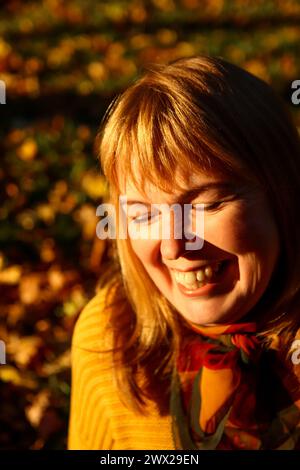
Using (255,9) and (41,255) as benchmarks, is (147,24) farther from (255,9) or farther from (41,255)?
(41,255)

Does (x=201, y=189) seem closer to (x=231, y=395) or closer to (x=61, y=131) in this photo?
(x=231, y=395)

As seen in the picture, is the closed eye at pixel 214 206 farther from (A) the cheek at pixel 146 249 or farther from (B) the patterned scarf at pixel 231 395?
(B) the patterned scarf at pixel 231 395

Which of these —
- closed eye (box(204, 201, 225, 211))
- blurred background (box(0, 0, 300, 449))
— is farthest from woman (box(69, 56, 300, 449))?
blurred background (box(0, 0, 300, 449))

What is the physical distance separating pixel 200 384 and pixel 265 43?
174 inches

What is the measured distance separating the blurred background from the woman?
71 cm

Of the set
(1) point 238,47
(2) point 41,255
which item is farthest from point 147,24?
(2) point 41,255

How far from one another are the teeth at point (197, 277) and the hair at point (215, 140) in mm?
202

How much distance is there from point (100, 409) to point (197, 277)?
0.67m

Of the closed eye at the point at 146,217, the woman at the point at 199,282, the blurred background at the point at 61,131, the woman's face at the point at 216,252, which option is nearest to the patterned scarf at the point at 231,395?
the woman at the point at 199,282

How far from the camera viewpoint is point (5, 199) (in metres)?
3.81

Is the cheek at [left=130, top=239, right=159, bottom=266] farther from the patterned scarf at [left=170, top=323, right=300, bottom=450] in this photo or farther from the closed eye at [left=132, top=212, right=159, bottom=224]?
the patterned scarf at [left=170, top=323, right=300, bottom=450]

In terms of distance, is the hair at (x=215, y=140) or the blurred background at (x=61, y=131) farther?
the blurred background at (x=61, y=131)

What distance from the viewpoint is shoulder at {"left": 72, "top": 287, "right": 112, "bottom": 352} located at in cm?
220

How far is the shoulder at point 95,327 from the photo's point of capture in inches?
86.5
